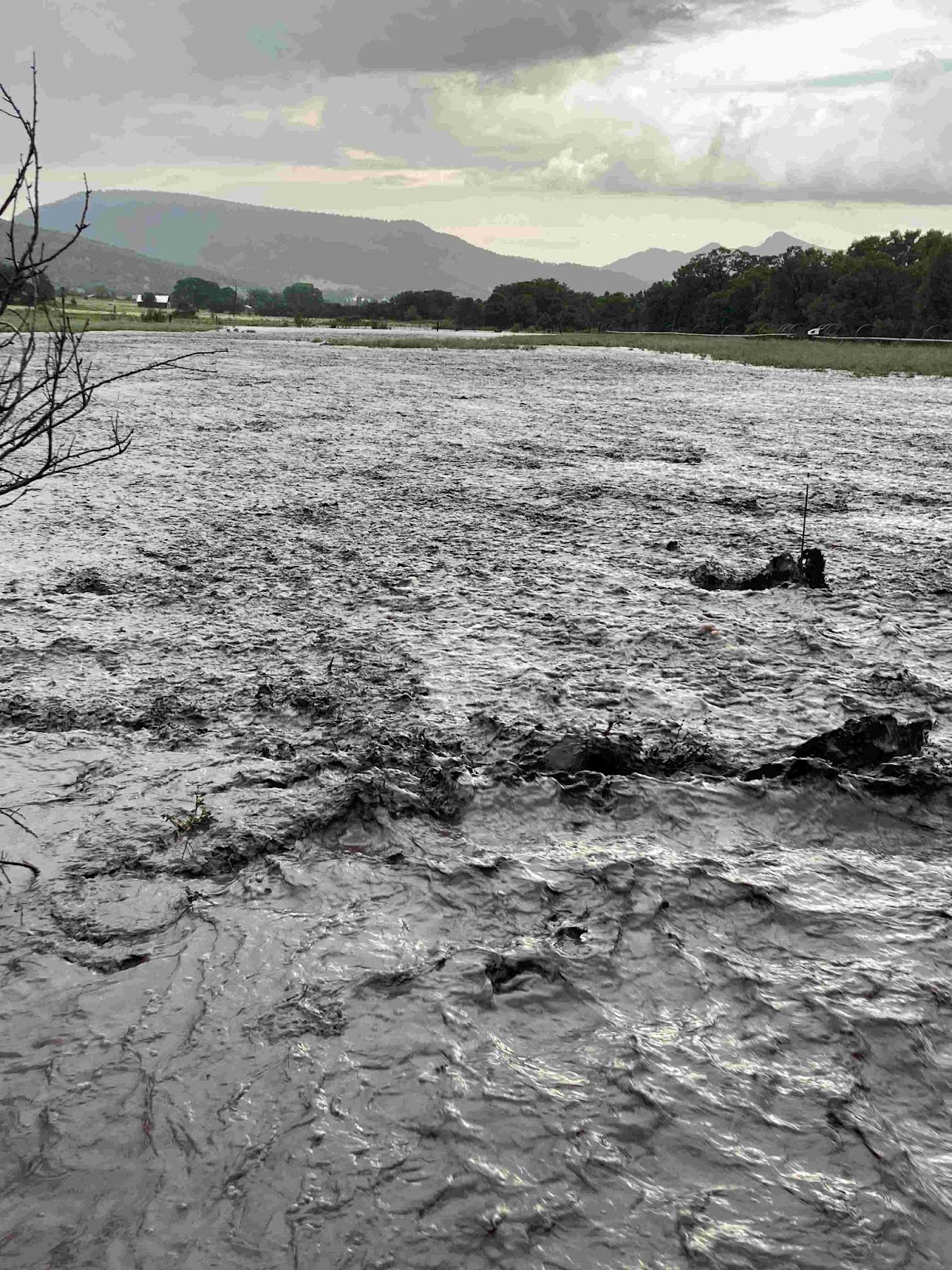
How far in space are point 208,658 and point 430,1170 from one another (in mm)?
3561

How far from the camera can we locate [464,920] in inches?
125

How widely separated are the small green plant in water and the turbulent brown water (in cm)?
3

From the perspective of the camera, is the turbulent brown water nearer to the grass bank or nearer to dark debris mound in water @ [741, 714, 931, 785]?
dark debris mound in water @ [741, 714, 931, 785]

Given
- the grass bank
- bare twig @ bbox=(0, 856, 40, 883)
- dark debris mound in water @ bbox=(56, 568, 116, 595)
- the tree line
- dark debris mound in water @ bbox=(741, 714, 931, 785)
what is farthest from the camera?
the tree line

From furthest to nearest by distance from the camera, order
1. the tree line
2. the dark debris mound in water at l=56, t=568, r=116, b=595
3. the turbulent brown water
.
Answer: the tree line → the dark debris mound in water at l=56, t=568, r=116, b=595 → the turbulent brown water

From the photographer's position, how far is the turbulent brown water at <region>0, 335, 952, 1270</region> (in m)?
2.18

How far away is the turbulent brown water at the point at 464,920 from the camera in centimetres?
218

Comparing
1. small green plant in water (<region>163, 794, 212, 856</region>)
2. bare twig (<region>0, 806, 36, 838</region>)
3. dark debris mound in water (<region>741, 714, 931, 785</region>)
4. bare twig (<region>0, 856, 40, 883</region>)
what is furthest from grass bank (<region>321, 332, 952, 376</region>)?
bare twig (<region>0, 856, 40, 883</region>)

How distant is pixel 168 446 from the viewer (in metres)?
13.1

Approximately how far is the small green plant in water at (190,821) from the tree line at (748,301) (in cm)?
7500

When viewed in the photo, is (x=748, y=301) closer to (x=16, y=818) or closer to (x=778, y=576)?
(x=778, y=576)

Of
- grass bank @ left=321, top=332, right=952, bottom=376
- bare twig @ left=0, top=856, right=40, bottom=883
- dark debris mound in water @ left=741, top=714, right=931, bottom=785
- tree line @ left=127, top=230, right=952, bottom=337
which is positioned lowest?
bare twig @ left=0, top=856, right=40, bottom=883

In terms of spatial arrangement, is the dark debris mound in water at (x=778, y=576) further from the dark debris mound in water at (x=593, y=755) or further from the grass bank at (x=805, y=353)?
the grass bank at (x=805, y=353)

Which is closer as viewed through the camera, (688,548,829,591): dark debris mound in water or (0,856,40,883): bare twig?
(0,856,40,883): bare twig
